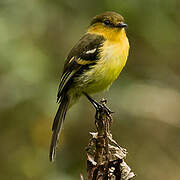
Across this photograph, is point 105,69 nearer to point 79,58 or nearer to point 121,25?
point 79,58

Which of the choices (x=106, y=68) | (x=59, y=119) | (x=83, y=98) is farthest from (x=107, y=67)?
(x=83, y=98)

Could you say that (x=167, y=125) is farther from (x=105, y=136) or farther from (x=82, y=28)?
(x=105, y=136)

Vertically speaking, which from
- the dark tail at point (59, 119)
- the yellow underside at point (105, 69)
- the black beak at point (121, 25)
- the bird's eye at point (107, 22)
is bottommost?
the dark tail at point (59, 119)

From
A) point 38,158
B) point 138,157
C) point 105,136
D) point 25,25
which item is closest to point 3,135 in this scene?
point 38,158

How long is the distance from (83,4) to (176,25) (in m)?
1.12

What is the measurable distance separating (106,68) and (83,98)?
147 centimetres

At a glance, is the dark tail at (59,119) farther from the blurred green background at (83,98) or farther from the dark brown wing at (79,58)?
the blurred green background at (83,98)

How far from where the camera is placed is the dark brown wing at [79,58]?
4.80 meters

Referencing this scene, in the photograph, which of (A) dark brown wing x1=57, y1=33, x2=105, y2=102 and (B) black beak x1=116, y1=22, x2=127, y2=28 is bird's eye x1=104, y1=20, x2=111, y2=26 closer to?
(B) black beak x1=116, y1=22, x2=127, y2=28

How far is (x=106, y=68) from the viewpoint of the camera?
15.7ft

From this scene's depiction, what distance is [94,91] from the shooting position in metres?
4.98

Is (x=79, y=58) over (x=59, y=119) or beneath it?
over

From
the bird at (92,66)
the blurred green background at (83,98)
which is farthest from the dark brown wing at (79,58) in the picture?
the blurred green background at (83,98)

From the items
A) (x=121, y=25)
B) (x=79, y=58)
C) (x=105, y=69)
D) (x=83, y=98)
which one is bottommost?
(x=83, y=98)
